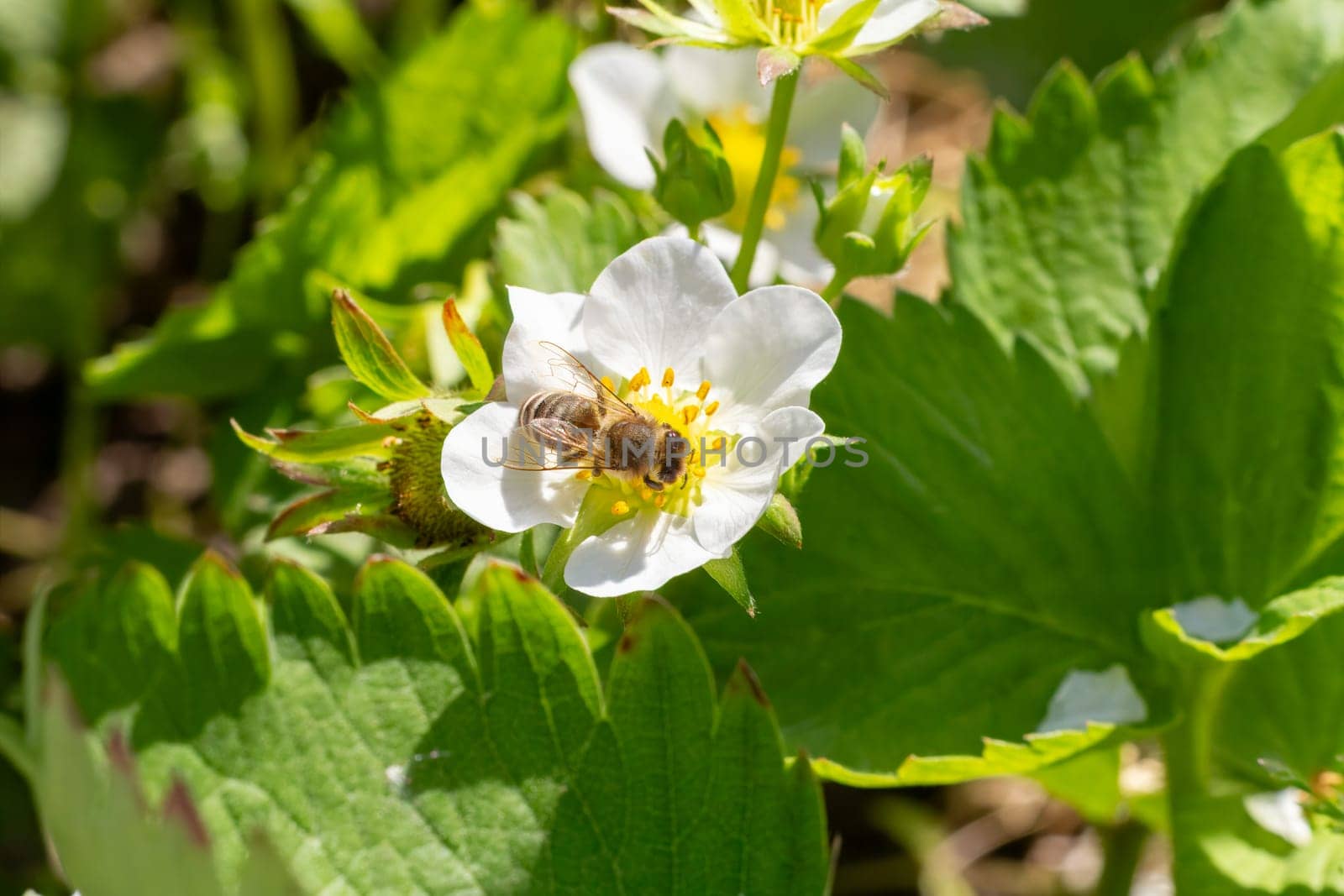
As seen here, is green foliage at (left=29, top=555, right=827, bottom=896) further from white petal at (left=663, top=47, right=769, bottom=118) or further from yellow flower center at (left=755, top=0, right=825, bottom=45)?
white petal at (left=663, top=47, right=769, bottom=118)

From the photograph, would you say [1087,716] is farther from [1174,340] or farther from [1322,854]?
[1174,340]

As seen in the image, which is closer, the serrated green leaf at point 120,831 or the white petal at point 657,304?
the serrated green leaf at point 120,831

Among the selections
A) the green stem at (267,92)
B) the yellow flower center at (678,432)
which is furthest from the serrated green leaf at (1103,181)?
the green stem at (267,92)

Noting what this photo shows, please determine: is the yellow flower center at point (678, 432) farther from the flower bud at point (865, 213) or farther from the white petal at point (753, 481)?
the flower bud at point (865, 213)

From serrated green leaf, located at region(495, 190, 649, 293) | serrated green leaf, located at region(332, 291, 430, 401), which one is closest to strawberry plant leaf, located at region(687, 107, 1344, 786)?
serrated green leaf, located at region(495, 190, 649, 293)

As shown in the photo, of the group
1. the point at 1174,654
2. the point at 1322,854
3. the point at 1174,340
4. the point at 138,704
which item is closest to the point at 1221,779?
the point at 1322,854

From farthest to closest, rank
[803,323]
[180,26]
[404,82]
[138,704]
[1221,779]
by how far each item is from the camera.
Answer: [180,26] < [404,82] < [1221,779] < [138,704] < [803,323]
